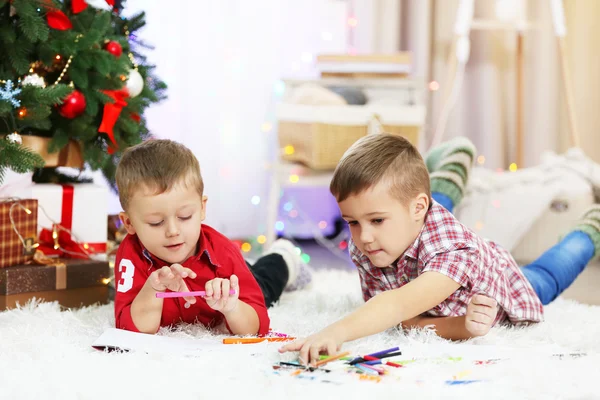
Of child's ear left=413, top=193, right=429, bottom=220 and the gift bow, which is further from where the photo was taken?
the gift bow

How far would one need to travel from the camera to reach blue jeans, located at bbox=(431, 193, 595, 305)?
1.50 m

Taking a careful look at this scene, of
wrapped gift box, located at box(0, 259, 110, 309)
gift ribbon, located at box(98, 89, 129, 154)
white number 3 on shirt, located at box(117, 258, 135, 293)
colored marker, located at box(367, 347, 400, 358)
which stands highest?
gift ribbon, located at box(98, 89, 129, 154)

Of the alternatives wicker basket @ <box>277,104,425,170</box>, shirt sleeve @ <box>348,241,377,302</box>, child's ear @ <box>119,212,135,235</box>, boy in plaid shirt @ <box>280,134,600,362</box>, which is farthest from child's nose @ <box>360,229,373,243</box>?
wicker basket @ <box>277,104,425,170</box>

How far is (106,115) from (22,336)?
630mm

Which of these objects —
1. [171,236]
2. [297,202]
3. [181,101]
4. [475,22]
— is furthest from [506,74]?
[171,236]

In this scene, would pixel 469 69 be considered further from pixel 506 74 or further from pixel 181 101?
pixel 181 101

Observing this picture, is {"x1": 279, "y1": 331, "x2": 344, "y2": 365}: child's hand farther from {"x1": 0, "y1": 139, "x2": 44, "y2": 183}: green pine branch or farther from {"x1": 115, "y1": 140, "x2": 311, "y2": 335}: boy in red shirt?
{"x1": 0, "y1": 139, "x2": 44, "y2": 183}: green pine branch

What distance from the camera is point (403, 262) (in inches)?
A: 47.9

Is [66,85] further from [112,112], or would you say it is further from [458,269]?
[458,269]

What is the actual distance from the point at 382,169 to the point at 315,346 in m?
0.32

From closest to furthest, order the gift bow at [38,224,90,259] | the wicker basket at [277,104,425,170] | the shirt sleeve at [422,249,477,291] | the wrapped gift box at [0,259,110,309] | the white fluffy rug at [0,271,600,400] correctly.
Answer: the white fluffy rug at [0,271,600,400]
the shirt sleeve at [422,249,477,291]
the wrapped gift box at [0,259,110,309]
the gift bow at [38,224,90,259]
the wicker basket at [277,104,425,170]

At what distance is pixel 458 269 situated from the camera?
1.15 m

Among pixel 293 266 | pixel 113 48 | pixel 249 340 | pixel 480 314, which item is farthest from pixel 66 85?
pixel 480 314

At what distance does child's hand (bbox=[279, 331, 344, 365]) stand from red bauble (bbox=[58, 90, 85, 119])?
884 mm
